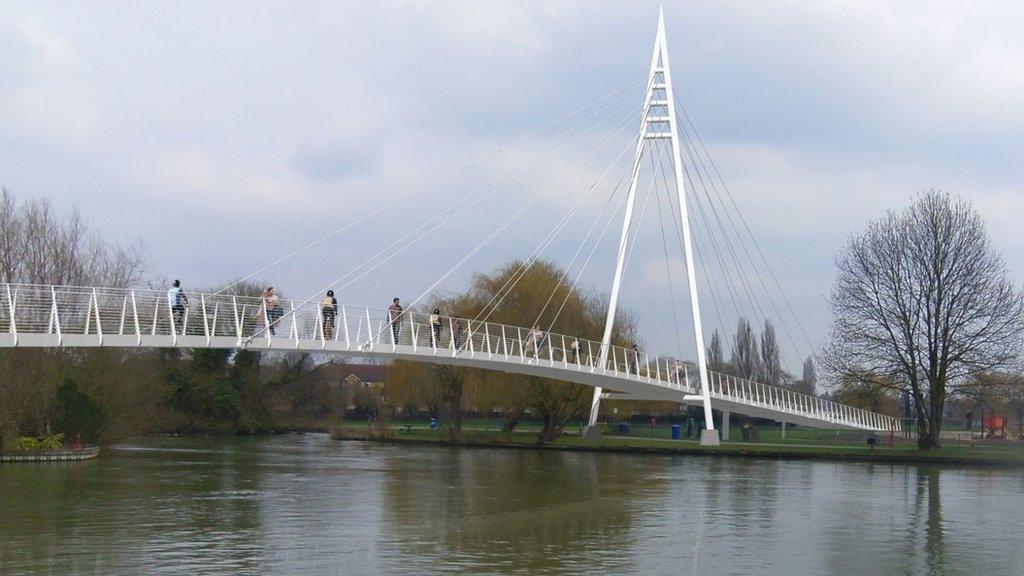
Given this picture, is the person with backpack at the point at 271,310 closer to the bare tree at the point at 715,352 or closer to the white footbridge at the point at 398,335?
the white footbridge at the point at 398,335

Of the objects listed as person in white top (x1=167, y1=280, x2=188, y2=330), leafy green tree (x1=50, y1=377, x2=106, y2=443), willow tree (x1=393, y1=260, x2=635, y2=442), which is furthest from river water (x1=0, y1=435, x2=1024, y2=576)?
willow tree (x1=393, y1=260, x2=635, y2=442)

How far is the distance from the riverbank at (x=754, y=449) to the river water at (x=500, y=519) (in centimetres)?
344

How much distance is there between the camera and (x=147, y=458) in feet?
136

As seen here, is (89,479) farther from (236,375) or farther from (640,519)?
(236,375)

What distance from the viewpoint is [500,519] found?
22547mm

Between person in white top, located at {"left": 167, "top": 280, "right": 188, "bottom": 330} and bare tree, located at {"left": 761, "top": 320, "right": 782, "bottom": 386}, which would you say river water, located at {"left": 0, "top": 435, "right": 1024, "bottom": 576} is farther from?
bare tree, located at {"left": 761, "top": 320, "right": 782, "bottom": 386}

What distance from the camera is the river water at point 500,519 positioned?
17.0 m

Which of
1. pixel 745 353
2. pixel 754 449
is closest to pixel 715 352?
pixel 745 353

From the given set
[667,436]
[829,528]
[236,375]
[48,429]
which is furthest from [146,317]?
[236,375]

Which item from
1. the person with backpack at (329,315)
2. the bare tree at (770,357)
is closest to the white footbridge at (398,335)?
the person with backpack at (329,315)

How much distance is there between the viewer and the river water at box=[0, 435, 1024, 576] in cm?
1695

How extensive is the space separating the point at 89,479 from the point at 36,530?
10977 mm

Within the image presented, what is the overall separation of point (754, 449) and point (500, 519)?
2558 cm

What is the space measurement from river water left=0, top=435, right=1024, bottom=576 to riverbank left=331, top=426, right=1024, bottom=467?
3.44m
